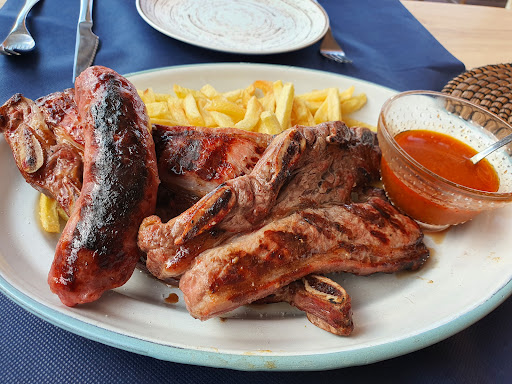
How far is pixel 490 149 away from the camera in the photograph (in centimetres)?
236

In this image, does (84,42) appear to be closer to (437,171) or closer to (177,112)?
(177,112)

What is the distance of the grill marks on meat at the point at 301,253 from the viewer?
1.63m

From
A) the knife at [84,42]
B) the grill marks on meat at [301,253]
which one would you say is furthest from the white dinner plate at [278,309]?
the knife at [84,42]

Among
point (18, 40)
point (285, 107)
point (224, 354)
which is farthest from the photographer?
point (18, 40)

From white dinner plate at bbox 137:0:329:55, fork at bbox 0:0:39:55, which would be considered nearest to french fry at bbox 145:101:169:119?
white dinner plate at bbox 137:0:329:55

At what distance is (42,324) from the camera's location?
6.10ft

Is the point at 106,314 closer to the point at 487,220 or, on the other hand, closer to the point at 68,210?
the point at 68,210

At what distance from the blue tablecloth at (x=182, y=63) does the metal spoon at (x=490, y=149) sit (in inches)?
32.1

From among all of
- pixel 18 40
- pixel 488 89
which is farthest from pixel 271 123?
pixel 18 40

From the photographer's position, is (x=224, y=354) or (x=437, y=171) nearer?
(x=224, y=354)

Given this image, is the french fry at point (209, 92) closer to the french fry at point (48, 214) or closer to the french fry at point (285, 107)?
the french fry at point (285, 107)

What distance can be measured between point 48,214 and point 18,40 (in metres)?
2.32

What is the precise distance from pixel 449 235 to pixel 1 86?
11.1ft

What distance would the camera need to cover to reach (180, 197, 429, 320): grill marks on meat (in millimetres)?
1632
